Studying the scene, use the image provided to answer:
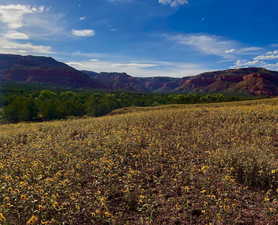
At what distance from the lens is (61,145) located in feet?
30.2

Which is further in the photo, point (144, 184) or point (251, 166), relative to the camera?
point (251, 166)

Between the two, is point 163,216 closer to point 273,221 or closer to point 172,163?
point 273,221

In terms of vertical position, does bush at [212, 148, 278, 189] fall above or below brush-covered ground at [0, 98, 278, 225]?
above

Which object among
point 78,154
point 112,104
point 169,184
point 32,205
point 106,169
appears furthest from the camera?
point 112,104

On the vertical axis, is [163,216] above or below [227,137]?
below

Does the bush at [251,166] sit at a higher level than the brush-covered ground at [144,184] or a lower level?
higher

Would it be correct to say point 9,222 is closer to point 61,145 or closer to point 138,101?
point 61,145

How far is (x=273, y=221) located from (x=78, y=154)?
6130 millimetres

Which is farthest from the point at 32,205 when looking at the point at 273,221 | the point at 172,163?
the point at 273,221

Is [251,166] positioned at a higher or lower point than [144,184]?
higher

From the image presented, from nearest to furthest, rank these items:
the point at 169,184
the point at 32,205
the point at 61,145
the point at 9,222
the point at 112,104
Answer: the point at 9,222, the point at 32,205, the point at 169,184, the point at 61,145, the point at 112,104

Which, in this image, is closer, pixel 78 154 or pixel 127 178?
pixel 127 178

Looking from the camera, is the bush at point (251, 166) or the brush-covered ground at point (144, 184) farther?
the bush at point (251, 166)

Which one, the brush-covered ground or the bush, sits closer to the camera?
the brush-covered ground
